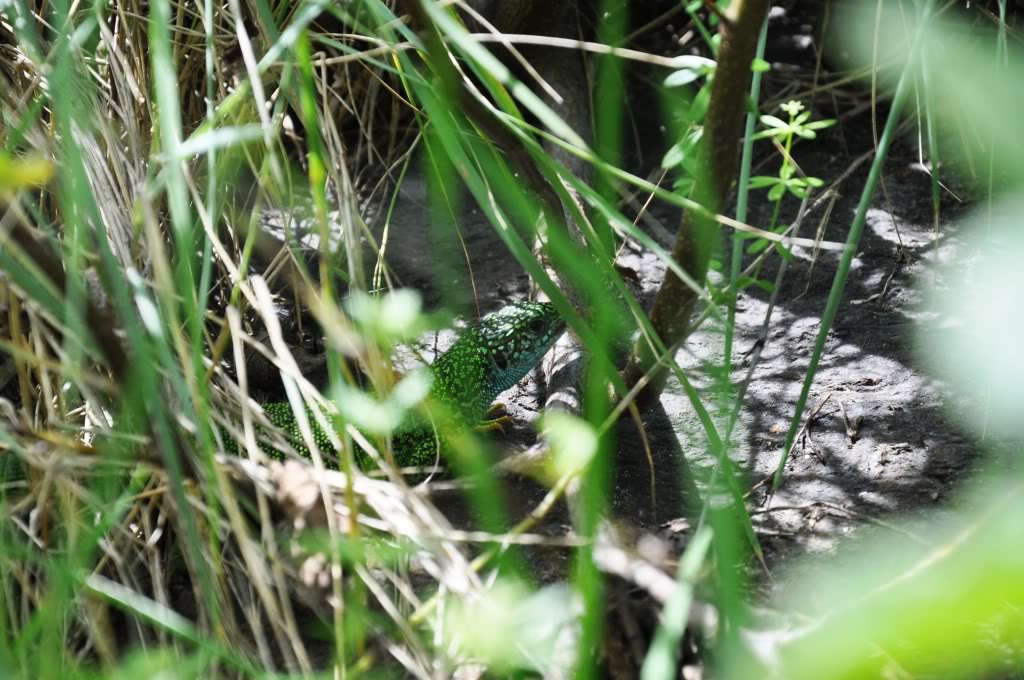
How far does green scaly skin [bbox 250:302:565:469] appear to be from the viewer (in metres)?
3.17

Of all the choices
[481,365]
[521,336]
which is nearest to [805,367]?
[521,336]

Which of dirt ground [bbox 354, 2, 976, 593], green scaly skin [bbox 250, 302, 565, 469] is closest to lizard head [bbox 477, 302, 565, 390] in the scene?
green scaly skin [bbox 250, 302, 565, 469]

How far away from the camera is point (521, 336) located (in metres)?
3.20

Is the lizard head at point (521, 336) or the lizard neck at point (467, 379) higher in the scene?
the lizard head at point (521, 336)

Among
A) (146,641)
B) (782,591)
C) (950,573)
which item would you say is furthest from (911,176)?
(950,573)

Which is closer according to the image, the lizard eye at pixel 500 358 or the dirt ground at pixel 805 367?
the dirt ground at pixel 805 367

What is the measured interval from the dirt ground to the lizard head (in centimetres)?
23

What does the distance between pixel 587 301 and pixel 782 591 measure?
1.08 metres

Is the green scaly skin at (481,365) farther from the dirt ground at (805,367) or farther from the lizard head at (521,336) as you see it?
the dirt ground at (805,367)

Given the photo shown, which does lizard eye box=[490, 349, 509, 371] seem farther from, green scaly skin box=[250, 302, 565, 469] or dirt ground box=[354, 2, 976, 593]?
dirt ground box=[354, 2, 976, 593]

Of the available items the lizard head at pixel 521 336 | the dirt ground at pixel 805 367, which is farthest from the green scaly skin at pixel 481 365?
the dirt ground at pixel 805 367

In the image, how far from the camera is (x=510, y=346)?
322 cm

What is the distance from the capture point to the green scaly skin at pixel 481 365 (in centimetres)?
317

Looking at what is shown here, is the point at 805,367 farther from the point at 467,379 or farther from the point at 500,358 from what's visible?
the point at 467,379
